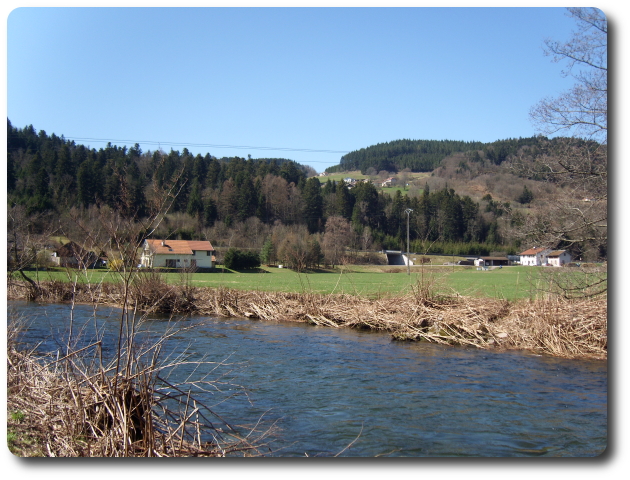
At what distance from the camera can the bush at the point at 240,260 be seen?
57.0 meters

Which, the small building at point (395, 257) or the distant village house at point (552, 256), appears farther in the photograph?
the small building at point (395, 257)

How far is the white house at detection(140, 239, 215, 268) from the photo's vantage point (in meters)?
18.5

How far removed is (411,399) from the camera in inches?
350

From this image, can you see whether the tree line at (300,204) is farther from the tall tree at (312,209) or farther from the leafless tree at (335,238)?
the leafless tree at (335,238)

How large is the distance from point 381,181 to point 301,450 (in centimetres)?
13155

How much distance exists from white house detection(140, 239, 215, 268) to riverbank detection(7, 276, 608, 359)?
124cm

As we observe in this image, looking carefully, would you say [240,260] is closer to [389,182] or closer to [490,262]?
[490,262]

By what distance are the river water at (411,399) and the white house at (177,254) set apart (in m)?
3.30

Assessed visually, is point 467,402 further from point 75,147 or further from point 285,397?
point 75,147

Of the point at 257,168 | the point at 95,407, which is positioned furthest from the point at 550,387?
the point at 257,168

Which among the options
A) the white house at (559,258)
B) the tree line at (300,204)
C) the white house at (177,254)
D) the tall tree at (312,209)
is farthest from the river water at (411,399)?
the tall tree at (312,209)

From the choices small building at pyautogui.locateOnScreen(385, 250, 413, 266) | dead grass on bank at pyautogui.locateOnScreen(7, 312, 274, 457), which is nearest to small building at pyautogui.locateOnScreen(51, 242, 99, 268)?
dead grass on bank at pyautogui.locateOnScreen(7, 312, 274, 457)

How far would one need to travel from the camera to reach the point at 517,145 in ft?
42.7

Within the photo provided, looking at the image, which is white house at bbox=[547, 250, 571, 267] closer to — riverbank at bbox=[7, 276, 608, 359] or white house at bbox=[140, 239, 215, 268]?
riverbank at bbox=[7, 276, 608, 359]
